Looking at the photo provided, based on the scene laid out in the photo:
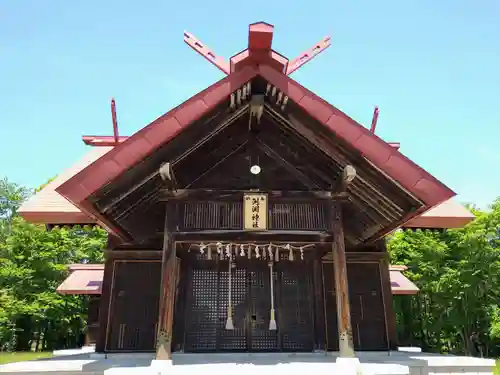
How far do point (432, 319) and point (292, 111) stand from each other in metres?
26.1

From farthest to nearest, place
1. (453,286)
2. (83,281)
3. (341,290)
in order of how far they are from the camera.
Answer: (453,286), (83,281), (341,290)

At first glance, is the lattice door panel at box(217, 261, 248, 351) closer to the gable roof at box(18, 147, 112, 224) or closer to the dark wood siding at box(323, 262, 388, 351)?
the dark wood siding at box(323, 262, 388, 351)

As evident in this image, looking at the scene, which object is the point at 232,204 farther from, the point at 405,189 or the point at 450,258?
the point at 450,258

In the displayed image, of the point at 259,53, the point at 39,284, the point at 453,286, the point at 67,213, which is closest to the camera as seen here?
the point at 259,53

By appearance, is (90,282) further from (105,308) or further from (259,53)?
(259,53)

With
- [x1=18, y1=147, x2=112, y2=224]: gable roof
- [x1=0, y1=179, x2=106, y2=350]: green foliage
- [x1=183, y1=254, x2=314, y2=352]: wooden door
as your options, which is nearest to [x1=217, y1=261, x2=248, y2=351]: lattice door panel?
[x1=183, y1=254, x2=314, y2=352]: wooden door

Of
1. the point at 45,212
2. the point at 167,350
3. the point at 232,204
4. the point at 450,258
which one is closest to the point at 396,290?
the point at 232,204

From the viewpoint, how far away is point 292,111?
6.07 meters

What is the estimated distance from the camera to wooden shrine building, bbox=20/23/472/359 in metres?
5.66

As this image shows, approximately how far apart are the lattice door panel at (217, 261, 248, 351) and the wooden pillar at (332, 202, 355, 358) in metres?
2.27

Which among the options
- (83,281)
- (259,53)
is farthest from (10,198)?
(259,53)

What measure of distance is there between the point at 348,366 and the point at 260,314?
101 inches

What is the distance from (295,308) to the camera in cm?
763

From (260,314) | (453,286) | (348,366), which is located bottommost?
(348,366)
